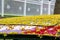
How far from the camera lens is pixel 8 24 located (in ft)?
9.50

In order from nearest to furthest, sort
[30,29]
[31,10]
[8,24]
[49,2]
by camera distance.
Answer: [30,29] < [8,24] < [31,10] < [49,2]

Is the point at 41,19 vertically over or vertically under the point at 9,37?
over

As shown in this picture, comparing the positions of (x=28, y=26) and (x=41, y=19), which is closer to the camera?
(x=28, y=26)

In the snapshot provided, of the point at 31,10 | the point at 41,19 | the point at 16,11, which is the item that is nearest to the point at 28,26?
the point at 41,19

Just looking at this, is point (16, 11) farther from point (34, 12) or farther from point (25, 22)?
point (25, 22)

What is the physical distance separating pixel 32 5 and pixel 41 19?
28.5 feet

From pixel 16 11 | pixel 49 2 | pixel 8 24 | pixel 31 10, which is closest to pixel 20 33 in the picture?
pixel 8 24

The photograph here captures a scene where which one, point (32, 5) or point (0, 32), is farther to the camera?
point (32, 5)

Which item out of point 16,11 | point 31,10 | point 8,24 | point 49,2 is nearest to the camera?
point 8,24

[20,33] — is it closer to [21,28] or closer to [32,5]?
[21,28]

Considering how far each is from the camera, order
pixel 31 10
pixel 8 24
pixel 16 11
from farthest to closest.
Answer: pixel 31 10 → pixel 16 11 → pixel 8 24

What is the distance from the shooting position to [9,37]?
2863mm

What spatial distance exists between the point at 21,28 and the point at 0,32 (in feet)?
0.88

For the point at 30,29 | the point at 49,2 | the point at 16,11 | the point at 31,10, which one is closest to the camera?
the point at 30,29
